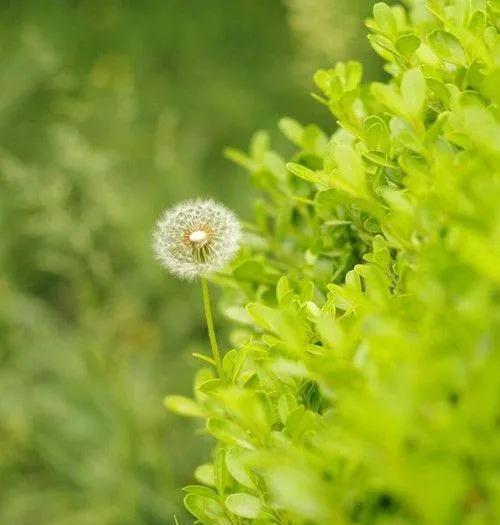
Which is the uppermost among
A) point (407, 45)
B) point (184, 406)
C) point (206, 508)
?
point (407, 45)

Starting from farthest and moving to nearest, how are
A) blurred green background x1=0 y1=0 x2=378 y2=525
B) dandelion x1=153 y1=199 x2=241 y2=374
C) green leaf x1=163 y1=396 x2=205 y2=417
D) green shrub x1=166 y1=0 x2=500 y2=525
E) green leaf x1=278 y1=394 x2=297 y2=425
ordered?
1. blurred green background x1=0 y1=0 x2=378 y2=525
2. dandelion x1=153 y1=199 x2=241 y2=374
3. green leaf x1=163 y1=396 x2=205 y2=417
4. green leaf x1=278 y1=394 x2=297 y2=425
5. green shrub x1=166 y1=0 x2=500 y2=525

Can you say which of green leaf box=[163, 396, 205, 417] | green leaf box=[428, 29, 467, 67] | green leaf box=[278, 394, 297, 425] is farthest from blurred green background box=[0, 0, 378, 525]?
green leaf box=[428, 29, 467, 67]

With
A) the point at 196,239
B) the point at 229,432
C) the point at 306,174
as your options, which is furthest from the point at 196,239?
the point at 229,432

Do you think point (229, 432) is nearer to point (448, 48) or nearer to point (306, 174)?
point (306, 174)

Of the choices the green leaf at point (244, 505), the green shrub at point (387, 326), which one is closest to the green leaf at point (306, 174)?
the green shrub at point (387, 326)

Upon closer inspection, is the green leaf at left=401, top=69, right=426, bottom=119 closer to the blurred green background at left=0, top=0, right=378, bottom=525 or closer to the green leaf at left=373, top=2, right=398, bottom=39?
the green leaf at left=373, top=2, right=398, bottom=39

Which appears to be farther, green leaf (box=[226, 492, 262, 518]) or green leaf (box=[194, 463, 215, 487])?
green leaf (box=[194, 463, 215, 487])
